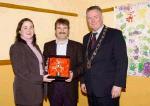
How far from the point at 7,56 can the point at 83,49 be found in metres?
0.87

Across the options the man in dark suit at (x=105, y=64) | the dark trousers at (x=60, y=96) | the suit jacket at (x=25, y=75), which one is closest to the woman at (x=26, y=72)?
the suit jacket at (x=25, y=75)

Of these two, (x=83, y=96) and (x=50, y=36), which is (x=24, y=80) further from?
(x=83, y=96)

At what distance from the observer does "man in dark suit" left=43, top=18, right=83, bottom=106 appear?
283 centimetres

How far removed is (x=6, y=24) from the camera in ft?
9.50

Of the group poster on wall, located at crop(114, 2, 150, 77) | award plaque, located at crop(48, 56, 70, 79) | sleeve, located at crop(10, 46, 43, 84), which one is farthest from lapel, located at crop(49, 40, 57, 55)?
poster on wall, located at crop(114, 2, 150, 77)

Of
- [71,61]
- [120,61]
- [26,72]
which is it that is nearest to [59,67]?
[71,61]

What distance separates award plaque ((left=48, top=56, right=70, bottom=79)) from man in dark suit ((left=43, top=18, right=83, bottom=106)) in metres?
0.14

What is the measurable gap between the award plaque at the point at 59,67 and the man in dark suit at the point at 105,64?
22 centimetres

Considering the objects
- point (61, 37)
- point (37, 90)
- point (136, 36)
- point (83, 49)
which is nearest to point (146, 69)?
point (136, 36)

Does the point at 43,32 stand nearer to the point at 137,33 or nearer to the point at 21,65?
the point at 21,65

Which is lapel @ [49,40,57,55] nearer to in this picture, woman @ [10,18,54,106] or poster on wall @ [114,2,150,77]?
woman @ [10,18,54,106]

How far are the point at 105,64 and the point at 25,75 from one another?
2.62ft

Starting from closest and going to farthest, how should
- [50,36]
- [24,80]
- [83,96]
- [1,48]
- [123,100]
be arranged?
[24,80] < [1,48] < [123,100] < [50,36] < [83,96]

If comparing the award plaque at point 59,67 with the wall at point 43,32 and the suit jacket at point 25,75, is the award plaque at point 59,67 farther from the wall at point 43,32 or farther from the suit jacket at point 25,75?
the wall at point 43,32
